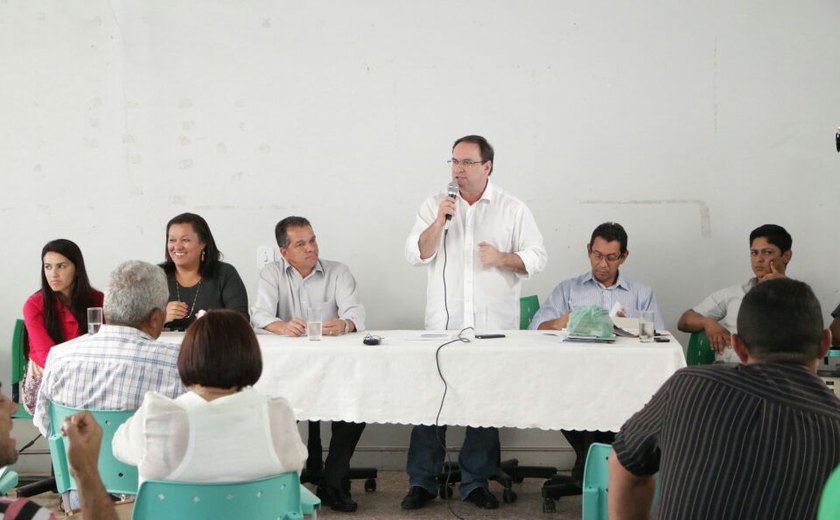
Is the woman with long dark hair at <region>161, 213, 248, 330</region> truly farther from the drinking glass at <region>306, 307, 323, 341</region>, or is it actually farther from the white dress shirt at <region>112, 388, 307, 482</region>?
the white dress shirt at <region>112, 388, 307, 482</region>

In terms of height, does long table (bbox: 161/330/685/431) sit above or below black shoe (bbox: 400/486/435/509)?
above

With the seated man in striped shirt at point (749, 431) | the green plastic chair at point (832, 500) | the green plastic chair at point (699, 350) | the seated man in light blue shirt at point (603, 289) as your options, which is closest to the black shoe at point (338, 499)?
the seated man in light blue shirt at point (603, 289)

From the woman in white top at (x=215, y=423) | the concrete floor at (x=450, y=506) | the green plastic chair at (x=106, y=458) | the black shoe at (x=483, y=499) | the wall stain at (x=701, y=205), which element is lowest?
the concrete floor at (x=450, y=506)

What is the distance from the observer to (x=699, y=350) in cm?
439

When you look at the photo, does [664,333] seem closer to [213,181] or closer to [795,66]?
[795,66]

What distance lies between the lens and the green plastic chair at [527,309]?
4551 millimetres

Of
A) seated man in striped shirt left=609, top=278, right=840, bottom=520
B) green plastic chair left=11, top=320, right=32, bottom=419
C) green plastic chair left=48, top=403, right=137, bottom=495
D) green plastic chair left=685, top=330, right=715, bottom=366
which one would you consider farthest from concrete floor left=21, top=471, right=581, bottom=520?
seated man in striped shirt left=609, top=278, right=840, bottom=520

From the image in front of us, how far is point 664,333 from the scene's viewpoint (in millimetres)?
3682

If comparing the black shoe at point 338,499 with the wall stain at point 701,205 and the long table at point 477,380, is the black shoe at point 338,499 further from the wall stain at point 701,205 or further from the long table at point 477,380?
the wall stain at point 701,205

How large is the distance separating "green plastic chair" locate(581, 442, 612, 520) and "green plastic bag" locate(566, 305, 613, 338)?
1421 millimetres

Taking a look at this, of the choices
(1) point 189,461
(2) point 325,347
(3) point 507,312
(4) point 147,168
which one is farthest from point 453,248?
(1) point 189,461

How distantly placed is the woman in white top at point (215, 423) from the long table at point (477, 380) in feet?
4.39

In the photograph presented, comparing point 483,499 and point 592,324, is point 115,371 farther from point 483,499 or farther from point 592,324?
point 483,499

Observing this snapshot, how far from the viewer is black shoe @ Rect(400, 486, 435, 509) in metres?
3.98
